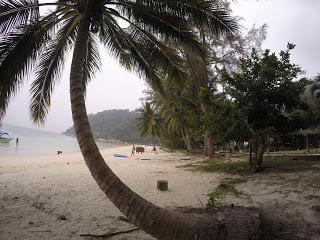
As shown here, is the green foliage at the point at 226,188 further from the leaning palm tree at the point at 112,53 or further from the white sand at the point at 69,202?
the leaning palm tree at the point at 112,53

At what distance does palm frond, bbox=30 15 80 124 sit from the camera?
798 cm

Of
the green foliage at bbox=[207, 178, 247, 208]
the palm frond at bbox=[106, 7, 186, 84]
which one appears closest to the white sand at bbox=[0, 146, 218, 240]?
the green foliage at bbox=[207, 178, 247, 208]

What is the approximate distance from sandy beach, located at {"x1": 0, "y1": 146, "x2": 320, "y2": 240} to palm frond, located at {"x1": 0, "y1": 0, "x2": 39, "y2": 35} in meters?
4.04

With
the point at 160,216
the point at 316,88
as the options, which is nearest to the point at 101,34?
the point at 160,216

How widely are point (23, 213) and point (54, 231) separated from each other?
5.12 feet

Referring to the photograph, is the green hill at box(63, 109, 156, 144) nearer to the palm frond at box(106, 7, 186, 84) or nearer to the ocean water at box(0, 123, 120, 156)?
the ocean water at box(0, 123, 120, 156)

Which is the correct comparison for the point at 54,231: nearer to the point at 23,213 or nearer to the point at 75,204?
the point at 23,213

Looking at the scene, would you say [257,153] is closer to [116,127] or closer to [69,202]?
[69,202]

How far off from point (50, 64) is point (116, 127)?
131997 mm

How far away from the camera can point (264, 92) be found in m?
11.4

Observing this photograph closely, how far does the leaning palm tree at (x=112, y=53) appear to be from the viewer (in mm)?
4512

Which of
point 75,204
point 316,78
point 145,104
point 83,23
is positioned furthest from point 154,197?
point 145,104

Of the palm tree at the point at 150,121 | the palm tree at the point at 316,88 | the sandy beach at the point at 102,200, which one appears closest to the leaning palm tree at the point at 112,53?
the sandy beach at the point at 102,200

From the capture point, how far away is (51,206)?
7.39 meters
